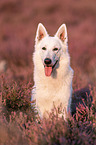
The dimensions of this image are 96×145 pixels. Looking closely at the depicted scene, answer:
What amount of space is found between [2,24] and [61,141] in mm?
15804

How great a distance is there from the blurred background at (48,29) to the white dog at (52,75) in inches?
89.5

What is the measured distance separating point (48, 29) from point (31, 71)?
30.4ft

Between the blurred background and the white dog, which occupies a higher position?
the blurred background

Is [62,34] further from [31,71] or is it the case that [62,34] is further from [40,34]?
[31,71]

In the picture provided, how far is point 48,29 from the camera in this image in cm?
1619

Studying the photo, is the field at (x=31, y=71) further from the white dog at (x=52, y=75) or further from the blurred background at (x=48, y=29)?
the white dog at (x=52, y=75)

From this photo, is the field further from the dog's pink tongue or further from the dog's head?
the dog's head

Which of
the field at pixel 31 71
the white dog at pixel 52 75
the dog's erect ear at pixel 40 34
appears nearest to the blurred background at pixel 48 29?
the field at pixel 31 71

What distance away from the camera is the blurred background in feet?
31.9

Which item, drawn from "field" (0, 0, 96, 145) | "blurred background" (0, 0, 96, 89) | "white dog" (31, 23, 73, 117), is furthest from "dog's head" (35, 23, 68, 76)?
"blurred background" (0, 0, 96, 89)

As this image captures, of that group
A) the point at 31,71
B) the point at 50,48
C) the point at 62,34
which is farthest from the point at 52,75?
the point at 31,71

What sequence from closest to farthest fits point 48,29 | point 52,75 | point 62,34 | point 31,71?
1. point 52,75
2. point 62,34
3. point 31,71
4. point 48,29

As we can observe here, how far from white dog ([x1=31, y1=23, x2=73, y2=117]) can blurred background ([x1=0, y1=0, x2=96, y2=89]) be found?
7.46 feet

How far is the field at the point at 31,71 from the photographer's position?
2.63 metres
